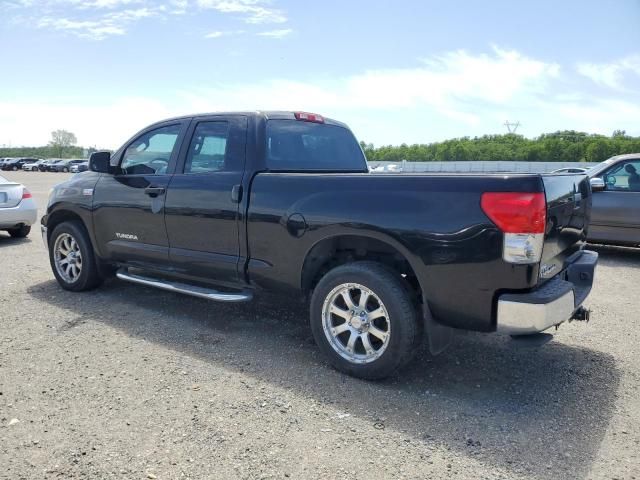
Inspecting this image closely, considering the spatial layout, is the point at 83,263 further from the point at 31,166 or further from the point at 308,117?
the point at 31,166

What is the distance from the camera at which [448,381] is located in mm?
3615

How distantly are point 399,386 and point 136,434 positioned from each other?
5.50 ft

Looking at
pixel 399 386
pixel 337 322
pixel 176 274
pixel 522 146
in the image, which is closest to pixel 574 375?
pixel 399 386

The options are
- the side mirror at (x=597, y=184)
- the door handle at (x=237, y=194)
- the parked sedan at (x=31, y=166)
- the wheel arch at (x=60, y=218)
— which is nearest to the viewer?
the door handle at (x=237, y=194)

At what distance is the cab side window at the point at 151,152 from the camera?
485 cm

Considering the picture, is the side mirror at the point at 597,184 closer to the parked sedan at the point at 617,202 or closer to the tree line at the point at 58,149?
the parked sedan at the point at 617,202

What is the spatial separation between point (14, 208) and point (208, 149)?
6439 mm

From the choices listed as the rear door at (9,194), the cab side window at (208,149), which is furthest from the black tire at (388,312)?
the rear door at (9,194)

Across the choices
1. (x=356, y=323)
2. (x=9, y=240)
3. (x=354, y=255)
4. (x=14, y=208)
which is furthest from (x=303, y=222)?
(x=9, y=240)

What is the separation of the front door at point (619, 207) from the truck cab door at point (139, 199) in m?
6.37

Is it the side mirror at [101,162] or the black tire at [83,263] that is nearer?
the side mirror at [101,162]

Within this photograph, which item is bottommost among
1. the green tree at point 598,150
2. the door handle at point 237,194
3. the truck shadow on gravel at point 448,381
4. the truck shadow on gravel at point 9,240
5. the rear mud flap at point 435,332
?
the truck shadow on gravel at point 448,381

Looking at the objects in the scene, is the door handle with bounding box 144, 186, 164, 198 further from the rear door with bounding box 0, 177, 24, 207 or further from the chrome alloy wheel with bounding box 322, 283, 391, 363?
the rear door with bounding box 0, 177, 24, 207

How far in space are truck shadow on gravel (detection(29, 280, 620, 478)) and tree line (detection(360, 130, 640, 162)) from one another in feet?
148
